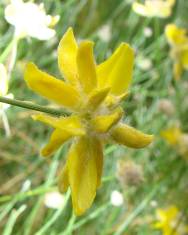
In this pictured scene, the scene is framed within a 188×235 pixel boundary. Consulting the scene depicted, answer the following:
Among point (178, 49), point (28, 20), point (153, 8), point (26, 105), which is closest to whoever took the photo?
point (26, 105)

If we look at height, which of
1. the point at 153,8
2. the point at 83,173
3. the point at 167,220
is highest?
the point at 83,173

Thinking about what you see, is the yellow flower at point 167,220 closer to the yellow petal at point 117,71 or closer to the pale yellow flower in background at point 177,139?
the pale yellow flower in background at point 177,139

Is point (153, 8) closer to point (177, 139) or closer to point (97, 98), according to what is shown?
point (177, 139)

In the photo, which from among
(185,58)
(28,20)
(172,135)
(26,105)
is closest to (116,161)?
(172,135)

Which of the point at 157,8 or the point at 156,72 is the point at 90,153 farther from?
the point at 156,72

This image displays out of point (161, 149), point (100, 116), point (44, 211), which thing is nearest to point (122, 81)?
point (100, 116)

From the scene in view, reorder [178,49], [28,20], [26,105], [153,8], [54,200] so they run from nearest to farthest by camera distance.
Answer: [26,105] → [28,20] → [54,200] → [153,8] → [178,49]

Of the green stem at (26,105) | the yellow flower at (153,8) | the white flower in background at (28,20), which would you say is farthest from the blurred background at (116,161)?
the green stem at (26,105)

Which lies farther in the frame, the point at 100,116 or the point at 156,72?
the point at 156,72
